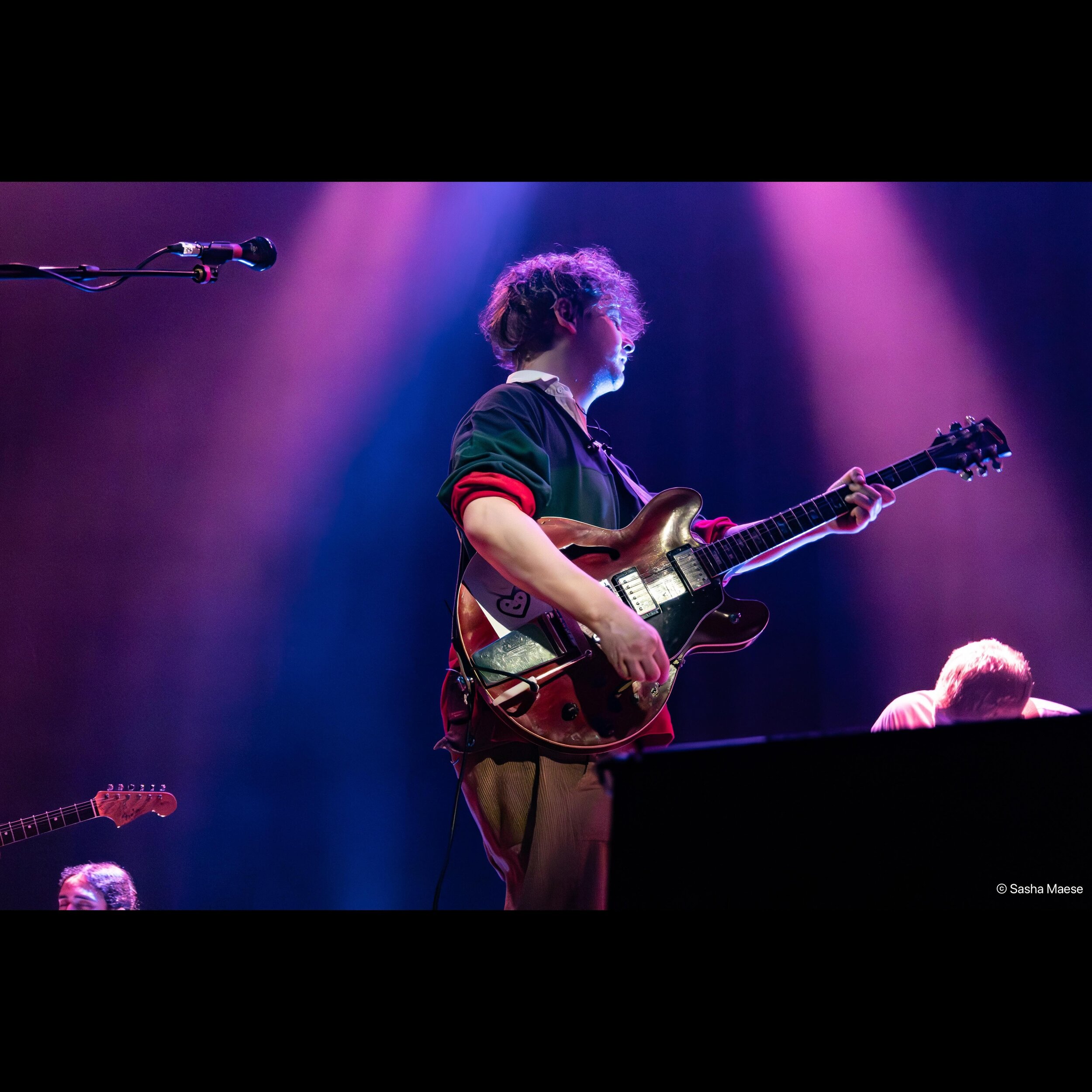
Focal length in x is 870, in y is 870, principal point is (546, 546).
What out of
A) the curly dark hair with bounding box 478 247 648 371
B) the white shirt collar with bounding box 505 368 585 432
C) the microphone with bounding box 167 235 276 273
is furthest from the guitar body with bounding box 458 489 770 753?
the microphone with bounding box 167 235 276 273

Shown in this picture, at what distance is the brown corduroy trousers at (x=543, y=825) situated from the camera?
2.09 meters

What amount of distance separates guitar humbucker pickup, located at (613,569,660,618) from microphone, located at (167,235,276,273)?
132 centimetres

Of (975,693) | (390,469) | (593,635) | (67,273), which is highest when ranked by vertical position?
(67,273)

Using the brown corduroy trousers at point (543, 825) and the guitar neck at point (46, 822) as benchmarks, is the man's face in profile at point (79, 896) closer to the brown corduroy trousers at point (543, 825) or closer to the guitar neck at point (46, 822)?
the guitar neck at point (46, 822)

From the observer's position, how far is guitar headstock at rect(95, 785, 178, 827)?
2711 millimetres

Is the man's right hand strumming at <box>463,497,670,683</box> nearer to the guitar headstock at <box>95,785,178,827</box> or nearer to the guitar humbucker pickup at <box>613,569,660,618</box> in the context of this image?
the guitar humbucker pickup at <box>613,569,660,618</box>

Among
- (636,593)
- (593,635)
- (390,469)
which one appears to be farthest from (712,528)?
(390,469)

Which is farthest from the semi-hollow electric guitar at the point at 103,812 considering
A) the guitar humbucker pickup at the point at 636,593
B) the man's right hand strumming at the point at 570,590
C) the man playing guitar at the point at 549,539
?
the guitar humbucker pickup at the point at 636,593

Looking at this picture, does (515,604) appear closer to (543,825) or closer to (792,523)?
(543,825)

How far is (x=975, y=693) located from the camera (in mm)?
2633

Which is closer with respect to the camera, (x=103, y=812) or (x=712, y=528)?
(x=712, y=528)

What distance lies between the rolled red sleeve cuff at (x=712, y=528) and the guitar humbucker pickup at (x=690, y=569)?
0.08m

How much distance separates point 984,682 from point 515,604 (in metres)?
1.50

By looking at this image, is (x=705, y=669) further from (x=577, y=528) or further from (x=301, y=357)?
(x=301, y=357)
